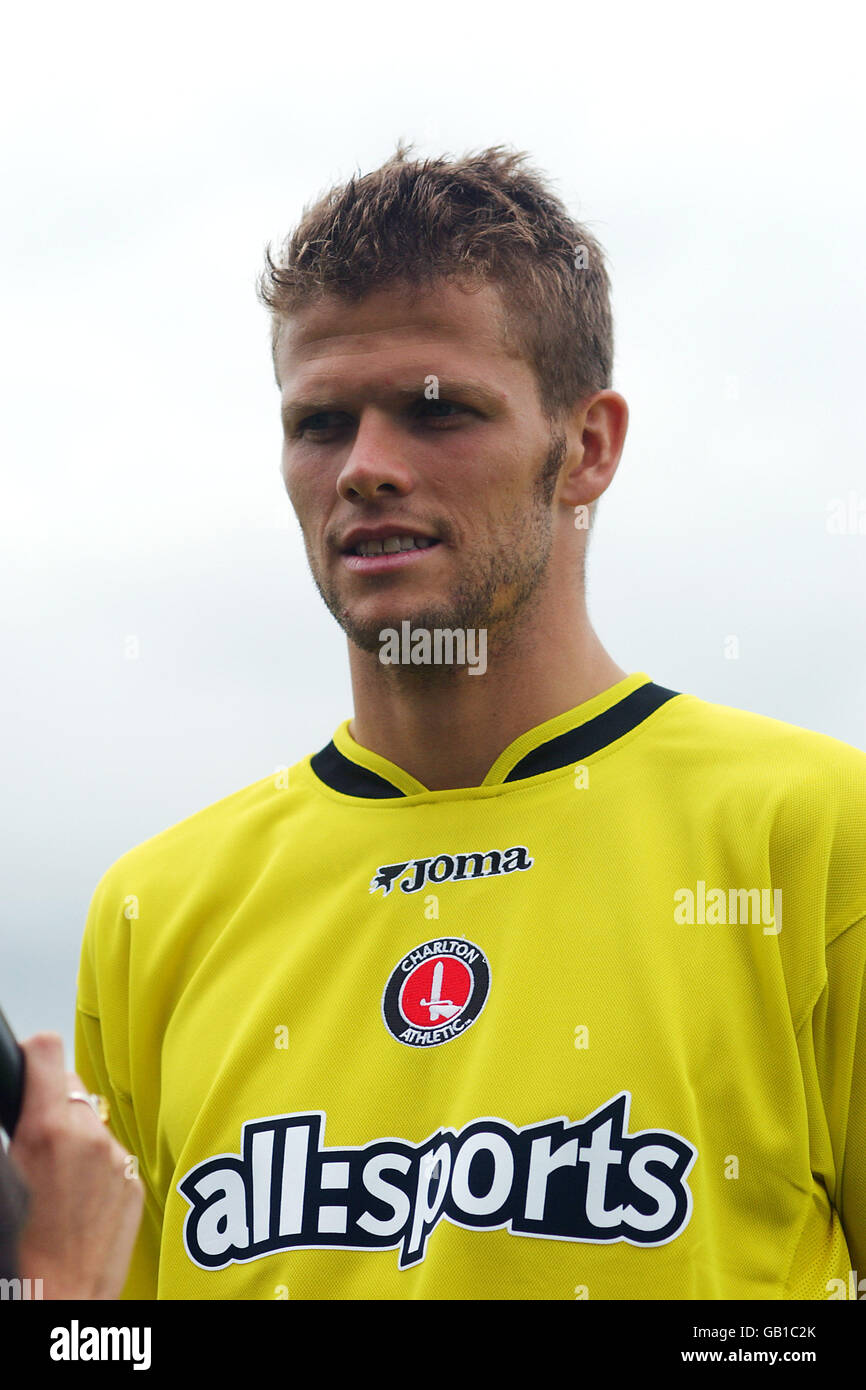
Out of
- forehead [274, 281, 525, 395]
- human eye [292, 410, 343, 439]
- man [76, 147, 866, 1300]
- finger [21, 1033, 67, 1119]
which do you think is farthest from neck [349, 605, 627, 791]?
finger [21, 1033, 67, 1119]

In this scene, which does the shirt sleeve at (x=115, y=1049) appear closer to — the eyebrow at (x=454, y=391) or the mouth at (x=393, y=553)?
the mouth at (x=393, y=553)

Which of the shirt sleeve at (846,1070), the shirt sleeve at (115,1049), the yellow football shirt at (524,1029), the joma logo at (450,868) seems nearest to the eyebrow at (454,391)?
the yellow football shirt at (524,1029)

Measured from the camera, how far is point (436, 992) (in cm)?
332

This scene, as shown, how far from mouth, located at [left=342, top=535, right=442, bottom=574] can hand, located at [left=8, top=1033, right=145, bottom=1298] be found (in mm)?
1896

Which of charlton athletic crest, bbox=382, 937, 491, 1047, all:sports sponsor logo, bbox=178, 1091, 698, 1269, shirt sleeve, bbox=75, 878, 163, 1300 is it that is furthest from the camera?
shirt sleeve, bbox=75, 878, 163, 1300

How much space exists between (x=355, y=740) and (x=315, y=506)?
741mm

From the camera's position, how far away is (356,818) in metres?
3.77

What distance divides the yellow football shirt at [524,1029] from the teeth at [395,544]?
0.59m

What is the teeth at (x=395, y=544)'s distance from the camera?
3.43 meters

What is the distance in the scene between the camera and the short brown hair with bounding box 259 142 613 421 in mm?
3611

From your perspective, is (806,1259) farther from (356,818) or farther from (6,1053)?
(6,1053)

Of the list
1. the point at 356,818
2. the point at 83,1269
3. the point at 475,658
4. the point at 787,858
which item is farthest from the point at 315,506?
the point at 83,1269

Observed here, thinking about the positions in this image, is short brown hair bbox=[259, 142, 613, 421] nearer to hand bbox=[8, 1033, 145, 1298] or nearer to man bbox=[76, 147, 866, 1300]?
man bbox=[76, 147, 866, 1300]

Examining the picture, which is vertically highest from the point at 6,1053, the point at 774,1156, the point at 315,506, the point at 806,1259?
the point at 315,506
